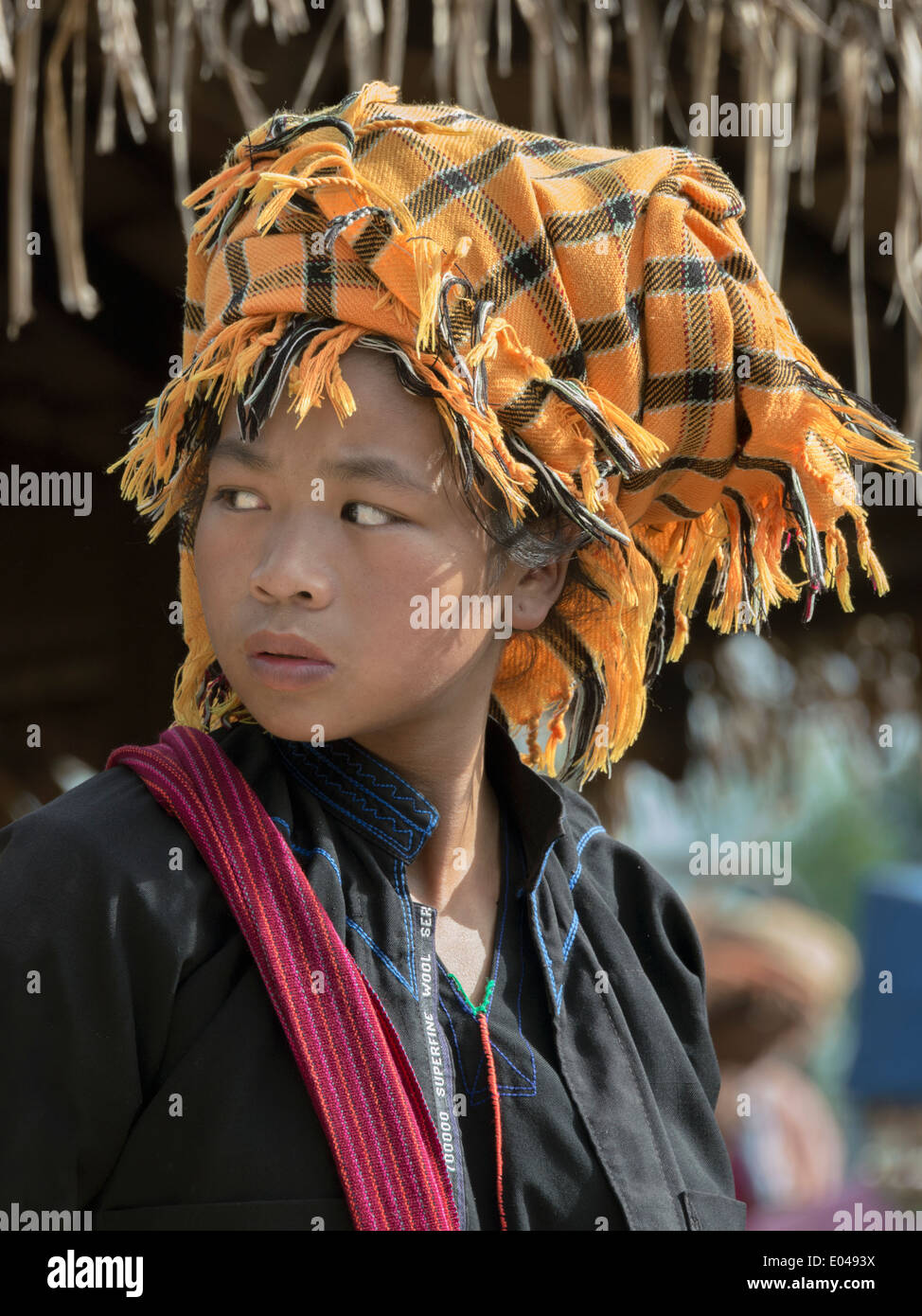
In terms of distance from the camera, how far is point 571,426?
1.11m

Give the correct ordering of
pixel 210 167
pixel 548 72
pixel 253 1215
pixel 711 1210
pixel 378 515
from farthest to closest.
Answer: pixel 210 167 < pixel 548 72 < pixel 711 1210 < pixel 378 515 < pixel 253 1215

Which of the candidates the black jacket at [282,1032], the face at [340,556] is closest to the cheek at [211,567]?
the face at [340,556]

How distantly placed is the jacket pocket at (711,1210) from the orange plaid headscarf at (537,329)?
0.47 metres

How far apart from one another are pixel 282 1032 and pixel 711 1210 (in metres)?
0.42

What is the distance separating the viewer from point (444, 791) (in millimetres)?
1190

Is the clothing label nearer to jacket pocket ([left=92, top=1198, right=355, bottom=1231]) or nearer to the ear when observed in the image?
jacket pocket ([left=92, top=1198, right=355, bottom=1231])

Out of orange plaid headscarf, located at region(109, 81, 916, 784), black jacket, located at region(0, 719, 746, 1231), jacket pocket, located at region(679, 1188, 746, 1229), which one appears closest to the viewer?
black jacket, located at region(0, 719, 746, 1231)

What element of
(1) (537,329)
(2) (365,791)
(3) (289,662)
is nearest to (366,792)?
(2) (365,791)

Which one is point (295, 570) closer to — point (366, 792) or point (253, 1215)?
point (366, 792)

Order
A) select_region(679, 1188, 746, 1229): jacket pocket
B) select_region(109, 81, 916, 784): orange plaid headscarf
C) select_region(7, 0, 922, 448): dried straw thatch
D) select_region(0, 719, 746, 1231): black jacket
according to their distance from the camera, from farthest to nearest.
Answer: select_region(7, 0, 922, 448): dried straw thatch, select_region(679, 1188, 746, 1229): jacket pocket, select_region(109, 81, 916, 784): orange plaid headscarf, select_region(0, 719, 746, 1231): black jacket

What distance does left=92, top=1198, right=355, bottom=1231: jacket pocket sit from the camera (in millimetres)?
952

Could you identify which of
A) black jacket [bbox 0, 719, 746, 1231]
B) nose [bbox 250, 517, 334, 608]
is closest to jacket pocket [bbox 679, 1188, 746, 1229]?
black jacket [bbox 0, 719, 746, 1231]

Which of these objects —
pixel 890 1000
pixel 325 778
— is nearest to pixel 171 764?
pixel 325 778
